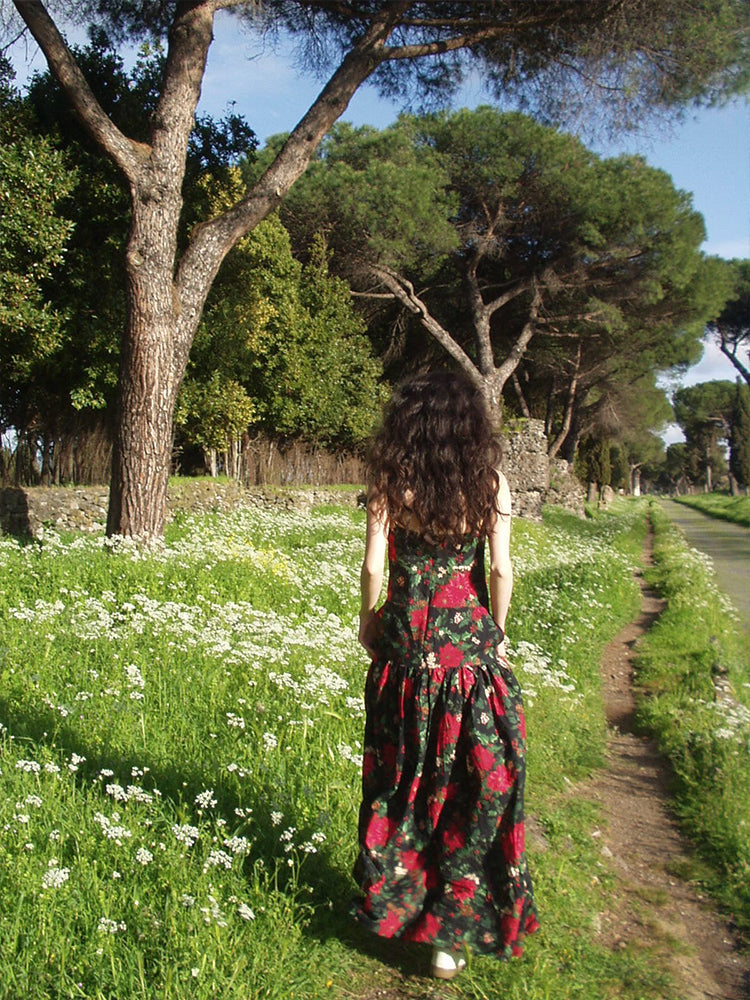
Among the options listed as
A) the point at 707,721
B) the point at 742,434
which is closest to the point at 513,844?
the point at 707,721

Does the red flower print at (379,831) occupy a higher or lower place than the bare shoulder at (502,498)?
lower

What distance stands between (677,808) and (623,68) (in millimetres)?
10183

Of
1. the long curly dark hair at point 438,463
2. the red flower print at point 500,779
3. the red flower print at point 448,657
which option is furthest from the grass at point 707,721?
the long curly dark hair at point 438,463

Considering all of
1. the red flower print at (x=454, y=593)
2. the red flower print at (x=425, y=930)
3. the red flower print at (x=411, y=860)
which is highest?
the red flower print at (x=454, y=593)

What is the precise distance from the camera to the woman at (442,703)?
9.47ft

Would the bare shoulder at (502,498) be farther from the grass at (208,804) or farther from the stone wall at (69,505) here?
the stone wall at (69,505)

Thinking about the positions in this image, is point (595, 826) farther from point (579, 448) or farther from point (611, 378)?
point (579, 448)

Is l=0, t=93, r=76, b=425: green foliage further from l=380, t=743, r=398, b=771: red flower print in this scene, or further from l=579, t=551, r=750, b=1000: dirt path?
l=380, t=743, r=398, b=771: red flower print

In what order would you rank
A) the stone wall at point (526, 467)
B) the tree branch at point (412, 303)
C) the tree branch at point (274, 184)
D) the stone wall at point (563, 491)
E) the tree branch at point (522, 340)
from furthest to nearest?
the stone wall at point (563, 491), the stone wall at point (526, 467), the tree branch at point (522, 340), the tree branch at point (412, 303), the tree branch at point (274, 184)

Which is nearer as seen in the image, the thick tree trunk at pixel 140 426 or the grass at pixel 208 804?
the grass at pixel 208 804

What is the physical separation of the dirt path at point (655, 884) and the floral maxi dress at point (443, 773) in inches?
31.5

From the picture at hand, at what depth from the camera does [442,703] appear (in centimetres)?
295

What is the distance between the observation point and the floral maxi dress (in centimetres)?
288

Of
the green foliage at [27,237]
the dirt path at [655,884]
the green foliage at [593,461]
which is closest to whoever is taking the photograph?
the dirt path at [655,884]
